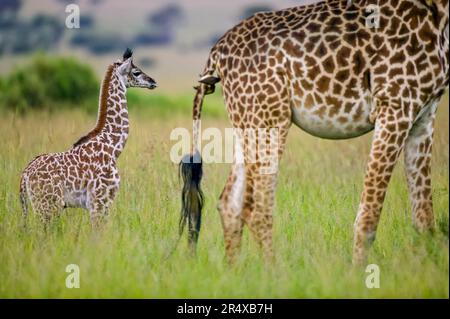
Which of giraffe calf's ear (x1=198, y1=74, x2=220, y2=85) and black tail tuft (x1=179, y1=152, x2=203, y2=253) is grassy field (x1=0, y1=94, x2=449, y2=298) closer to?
black tail tuft (x1=179, y1=152, x2=203, y2=253)

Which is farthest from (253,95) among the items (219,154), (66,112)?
(66,112)

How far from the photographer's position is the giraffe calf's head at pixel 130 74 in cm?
842

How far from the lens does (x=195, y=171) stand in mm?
7777

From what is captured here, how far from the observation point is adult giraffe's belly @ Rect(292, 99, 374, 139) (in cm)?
726

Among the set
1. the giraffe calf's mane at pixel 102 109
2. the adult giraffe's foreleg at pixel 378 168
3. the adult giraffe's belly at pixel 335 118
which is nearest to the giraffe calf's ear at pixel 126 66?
the giraffe calf's mane at pixel 102 109

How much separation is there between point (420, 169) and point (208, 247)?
6.61 feet

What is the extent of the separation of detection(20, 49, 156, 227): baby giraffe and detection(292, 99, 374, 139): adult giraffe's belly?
72.6 inches

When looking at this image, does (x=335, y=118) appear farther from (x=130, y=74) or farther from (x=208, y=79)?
(x=130, y=74)

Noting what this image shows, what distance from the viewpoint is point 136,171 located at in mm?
10023

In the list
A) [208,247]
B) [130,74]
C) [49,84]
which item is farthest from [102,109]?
[49,84]

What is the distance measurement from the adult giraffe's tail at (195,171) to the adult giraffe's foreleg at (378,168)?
1.45m

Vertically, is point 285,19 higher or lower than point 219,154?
higher

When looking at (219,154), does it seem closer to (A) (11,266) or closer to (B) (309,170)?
(B) (309,170)
